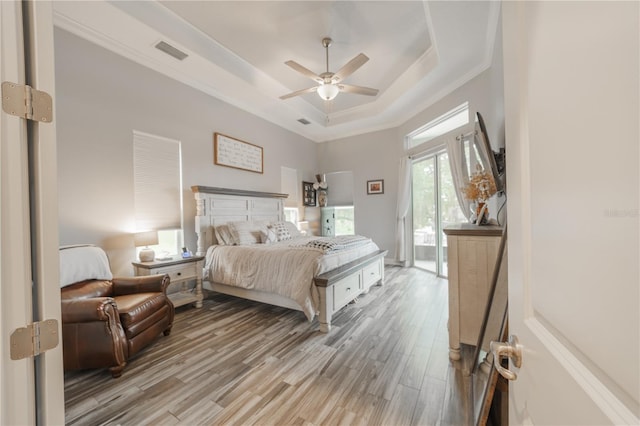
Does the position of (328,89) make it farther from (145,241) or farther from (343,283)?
(145,241)

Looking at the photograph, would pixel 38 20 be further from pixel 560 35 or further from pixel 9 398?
pixel 560 35

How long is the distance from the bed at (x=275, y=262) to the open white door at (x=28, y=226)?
6.76 ft

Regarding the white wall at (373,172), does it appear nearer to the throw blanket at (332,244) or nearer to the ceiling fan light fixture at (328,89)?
the throw blanket at (332,244)

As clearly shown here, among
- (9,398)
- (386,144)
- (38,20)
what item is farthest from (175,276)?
(386,144)

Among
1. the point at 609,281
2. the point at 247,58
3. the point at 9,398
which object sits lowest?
the point at 9,398

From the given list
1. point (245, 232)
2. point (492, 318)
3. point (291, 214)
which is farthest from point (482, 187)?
point (291, 214)

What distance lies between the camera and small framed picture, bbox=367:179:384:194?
578cm

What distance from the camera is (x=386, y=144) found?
5.69 meters

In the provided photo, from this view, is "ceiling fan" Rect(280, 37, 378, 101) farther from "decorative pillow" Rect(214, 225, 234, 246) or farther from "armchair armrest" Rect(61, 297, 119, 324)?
"armchair armrest" Rect(61, 297, 119, 324)

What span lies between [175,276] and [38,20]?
9.44ft

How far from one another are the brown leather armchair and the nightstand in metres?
0.36

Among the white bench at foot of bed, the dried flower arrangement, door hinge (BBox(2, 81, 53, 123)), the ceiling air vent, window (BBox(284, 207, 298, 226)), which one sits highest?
the ceiling air vent

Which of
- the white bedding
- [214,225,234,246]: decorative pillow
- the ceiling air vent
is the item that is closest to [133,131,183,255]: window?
[214,225,234,246]: decorative pillow

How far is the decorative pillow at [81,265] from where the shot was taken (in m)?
2.21
